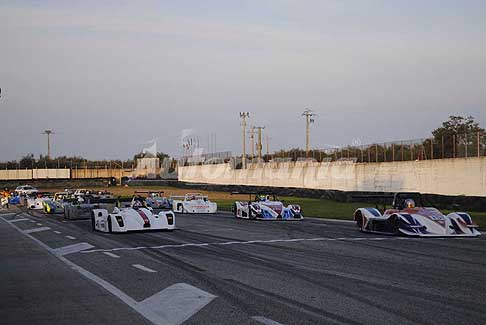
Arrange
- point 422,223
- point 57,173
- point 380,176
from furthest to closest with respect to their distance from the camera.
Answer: point 57,173 < point 380,176 < point 422,223

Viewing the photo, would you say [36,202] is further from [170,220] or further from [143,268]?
[143,268]

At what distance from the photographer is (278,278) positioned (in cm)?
1144

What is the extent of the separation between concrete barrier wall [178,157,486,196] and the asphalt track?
786 inches

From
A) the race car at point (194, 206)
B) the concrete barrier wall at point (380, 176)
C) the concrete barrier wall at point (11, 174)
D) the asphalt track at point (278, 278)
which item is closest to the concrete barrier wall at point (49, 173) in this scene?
the concrete barrier wall at point (11, 174)

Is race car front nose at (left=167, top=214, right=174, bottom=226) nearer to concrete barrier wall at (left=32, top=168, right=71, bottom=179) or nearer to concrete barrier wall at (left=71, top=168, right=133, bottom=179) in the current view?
concrete barrier wall at (left=32, top=168, right=71, bottom=179)

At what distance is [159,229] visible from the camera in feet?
74.2

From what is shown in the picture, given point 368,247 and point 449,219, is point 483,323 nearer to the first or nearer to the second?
point 368,247

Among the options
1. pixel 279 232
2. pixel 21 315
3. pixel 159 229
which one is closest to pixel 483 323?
pixel 21 315

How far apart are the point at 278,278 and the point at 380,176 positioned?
126ft

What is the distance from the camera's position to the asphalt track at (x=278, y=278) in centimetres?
855

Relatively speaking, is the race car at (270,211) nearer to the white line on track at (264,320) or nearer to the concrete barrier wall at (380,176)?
the concrete barrier wall at (380,176)

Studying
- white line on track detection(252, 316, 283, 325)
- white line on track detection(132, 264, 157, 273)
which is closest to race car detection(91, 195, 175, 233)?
white line on track detection(132, 264, 157, 273)

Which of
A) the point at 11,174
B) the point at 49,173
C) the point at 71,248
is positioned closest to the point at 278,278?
the point at 71,248

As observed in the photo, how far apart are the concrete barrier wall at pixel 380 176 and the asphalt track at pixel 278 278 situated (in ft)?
Result: 65.5
